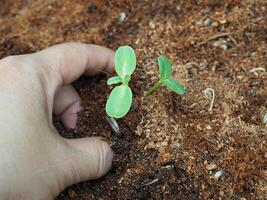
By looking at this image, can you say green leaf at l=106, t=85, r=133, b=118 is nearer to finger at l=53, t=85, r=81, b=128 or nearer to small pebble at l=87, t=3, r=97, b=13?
finger at l=53, t=85, r=81, b=128

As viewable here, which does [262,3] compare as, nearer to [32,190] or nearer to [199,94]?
[199,94]

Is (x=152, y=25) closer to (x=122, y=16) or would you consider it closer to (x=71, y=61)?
(x=122, y=16)

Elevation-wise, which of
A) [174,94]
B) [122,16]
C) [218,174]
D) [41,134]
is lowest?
[218,174]

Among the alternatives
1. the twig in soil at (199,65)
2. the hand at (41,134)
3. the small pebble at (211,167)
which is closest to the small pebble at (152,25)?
the twig in soil at (199,65)

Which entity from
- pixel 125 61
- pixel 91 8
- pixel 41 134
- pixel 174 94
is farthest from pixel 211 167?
pixel 91 8

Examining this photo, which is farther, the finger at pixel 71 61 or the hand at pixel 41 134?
the finger at pixel 71 61

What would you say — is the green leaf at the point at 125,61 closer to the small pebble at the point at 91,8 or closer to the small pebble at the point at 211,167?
the small pebble at the point at 211,167
